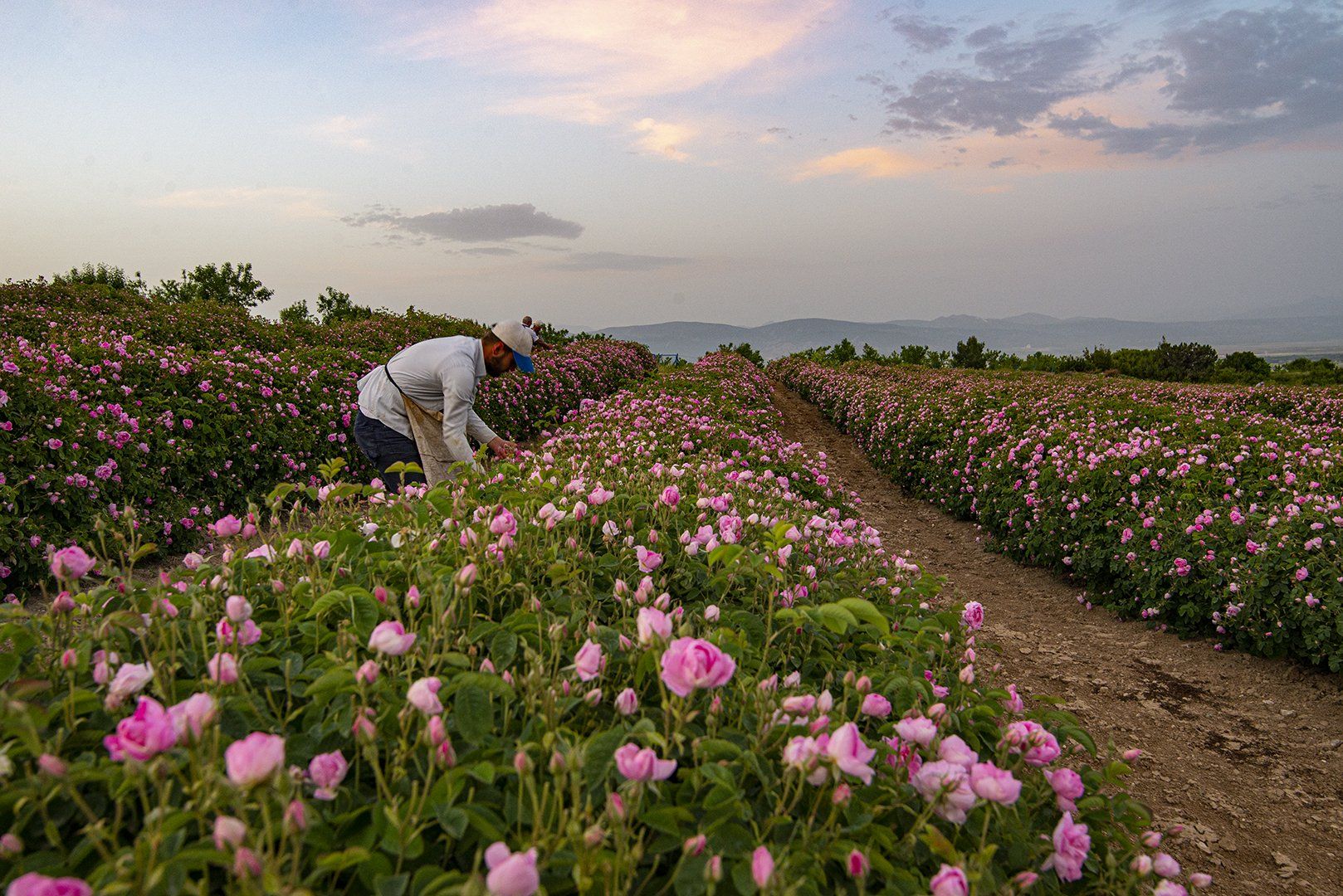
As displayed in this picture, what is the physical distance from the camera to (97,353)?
7535mm

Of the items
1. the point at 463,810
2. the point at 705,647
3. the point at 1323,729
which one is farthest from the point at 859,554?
the point at 1323,729

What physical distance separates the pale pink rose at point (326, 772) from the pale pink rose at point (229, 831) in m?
0.24

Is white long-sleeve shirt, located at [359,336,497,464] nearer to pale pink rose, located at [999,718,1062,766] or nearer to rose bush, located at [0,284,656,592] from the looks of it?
rose bush, located at [0,284,656,592]

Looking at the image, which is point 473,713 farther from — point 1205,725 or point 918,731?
point 1205,725

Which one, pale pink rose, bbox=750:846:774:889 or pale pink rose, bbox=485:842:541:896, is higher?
pale pink rose, bbox=485:842:541:896

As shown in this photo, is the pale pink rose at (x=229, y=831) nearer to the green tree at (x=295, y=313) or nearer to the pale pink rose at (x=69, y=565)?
the pale pink rose at (x=69, y=565)

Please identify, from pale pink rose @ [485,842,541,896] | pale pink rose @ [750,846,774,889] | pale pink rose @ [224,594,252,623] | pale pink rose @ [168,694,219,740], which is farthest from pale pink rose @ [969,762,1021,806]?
pale pink rose @ [224,594,252,623]

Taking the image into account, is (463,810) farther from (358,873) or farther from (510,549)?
(510,549)

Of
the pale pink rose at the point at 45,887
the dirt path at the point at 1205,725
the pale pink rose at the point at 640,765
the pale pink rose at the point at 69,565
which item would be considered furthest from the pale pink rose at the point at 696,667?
the dirt path at the point at 1205,725

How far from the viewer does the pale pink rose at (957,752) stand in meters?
1.63

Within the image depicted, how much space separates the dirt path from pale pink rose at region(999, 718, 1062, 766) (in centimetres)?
159

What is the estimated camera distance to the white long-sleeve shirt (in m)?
5.11

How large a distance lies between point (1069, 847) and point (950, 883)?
594mm

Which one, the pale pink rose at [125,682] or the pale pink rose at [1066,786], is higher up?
the pale pink rose at [125,682]
